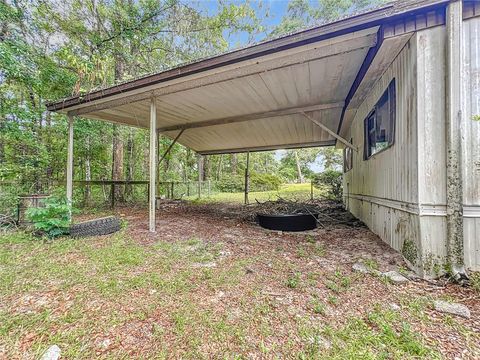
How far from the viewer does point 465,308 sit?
193 cm

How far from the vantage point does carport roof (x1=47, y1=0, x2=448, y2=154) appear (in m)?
2.77

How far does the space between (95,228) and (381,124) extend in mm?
5622

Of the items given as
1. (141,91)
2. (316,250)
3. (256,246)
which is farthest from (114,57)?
(316,250)

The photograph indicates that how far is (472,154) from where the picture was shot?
92.7 inches

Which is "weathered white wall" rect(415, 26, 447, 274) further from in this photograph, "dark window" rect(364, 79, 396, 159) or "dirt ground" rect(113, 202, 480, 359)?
"dark window" rect(364, 79, 396, 159)

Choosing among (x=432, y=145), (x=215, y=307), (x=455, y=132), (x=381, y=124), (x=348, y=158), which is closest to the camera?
(x=215, y=307)

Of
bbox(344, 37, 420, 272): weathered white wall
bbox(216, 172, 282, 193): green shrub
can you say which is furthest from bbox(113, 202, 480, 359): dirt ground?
bbox(216, 172, 282, 193): green shrub

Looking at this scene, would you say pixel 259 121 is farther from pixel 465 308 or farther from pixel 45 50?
pixel 45 50

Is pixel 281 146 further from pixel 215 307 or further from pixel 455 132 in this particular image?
pixel 215 307

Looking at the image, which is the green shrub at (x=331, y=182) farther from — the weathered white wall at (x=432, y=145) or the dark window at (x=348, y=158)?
the weathered white wall at (x=432, y=145)

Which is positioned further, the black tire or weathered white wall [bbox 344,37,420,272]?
the black tire

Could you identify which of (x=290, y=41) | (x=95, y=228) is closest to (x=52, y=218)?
(x=95, y=228)

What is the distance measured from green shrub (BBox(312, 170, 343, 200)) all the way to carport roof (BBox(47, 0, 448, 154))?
2.90 meters

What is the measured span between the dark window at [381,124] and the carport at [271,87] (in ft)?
1.48
